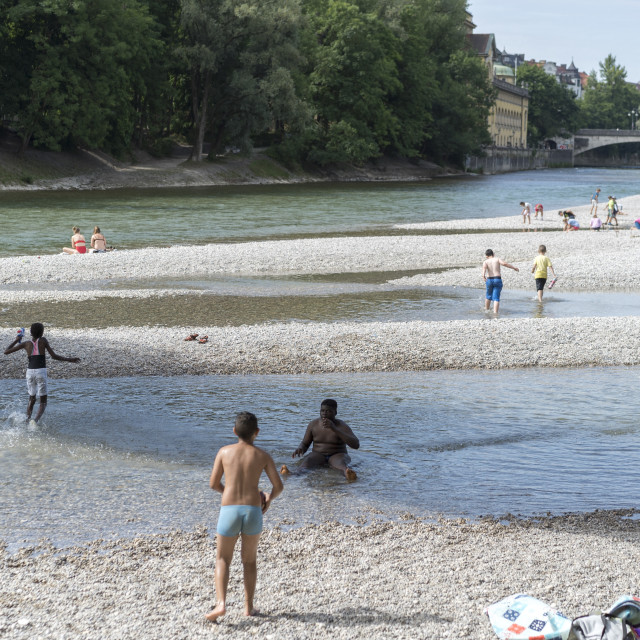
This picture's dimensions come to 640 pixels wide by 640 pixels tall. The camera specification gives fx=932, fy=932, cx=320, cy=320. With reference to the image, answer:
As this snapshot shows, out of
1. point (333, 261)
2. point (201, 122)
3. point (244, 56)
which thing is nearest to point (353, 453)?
point (333, 261)

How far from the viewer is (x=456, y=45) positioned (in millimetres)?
119062

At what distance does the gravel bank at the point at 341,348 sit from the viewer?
17406 millimetres

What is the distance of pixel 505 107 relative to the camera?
172 m

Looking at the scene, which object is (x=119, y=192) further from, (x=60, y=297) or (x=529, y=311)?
(x=529, y=311)

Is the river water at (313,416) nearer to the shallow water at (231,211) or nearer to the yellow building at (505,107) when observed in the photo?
the shallow water at (231,211)

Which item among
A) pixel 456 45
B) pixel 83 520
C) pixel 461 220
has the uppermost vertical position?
pixel 456 45

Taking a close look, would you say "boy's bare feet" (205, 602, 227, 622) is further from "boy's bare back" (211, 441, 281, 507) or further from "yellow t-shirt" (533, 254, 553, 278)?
"yellow t-shirt" (533, 254, 553, 278)

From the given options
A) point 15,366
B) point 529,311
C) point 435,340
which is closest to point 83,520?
point 15,366

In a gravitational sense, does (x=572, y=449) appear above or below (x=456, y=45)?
below

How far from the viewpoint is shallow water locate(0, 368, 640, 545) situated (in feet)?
34.0

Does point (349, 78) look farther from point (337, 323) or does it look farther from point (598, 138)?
point (598, 138)

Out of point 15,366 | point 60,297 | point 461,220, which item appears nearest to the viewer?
point 15,366

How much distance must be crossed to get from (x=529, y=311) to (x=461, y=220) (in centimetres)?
2883

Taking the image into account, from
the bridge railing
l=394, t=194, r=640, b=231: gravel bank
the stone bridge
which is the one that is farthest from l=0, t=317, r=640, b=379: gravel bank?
the stone bridge
